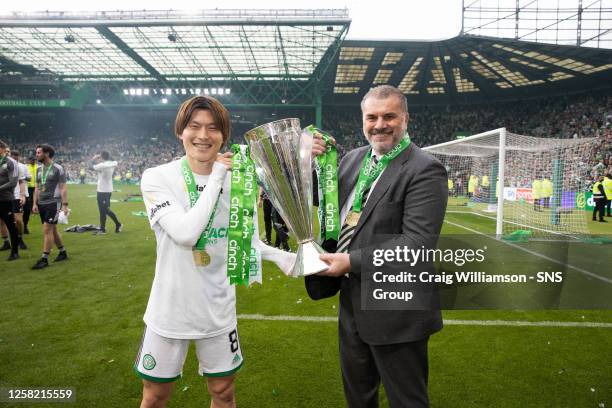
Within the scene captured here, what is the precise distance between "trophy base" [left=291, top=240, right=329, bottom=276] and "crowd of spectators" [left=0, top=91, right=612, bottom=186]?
32.4 metres

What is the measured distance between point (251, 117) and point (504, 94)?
73.7 ft

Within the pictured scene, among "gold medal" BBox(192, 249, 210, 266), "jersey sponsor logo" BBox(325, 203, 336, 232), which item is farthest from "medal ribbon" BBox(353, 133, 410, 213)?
"gold medal" BBox(192, 249, 210, 266)

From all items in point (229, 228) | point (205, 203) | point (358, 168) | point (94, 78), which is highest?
point (94, 78)

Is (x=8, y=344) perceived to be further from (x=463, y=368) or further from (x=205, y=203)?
(x=463, y=368)

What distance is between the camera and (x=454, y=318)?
15.0ft

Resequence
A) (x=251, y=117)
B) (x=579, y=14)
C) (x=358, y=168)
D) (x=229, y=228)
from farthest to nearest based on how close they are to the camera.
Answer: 1. (x=251, y=117)
2. (x=579, y=14)
3. (x=358, y=168)
4. (x=229, y=228)

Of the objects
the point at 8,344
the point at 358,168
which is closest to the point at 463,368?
the point at 358,168

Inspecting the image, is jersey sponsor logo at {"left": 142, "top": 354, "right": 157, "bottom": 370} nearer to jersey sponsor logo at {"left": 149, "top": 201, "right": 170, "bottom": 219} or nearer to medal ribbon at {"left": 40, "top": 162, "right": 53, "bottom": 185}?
jersey sponsor logo at {"left": 149, "top": 201, "right": 170, "bottom": 219}

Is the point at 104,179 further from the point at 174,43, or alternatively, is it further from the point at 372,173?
the point at 174,43

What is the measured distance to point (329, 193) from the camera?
6.02ft

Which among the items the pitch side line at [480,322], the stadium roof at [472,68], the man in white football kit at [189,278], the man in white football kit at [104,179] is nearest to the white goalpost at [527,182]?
the pitch side line at [480,322]

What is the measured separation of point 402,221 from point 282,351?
2.44 meters

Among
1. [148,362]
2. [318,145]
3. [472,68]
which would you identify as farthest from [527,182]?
[472,68]

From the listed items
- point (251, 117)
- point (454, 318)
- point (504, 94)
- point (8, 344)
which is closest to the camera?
point (8, 344)
